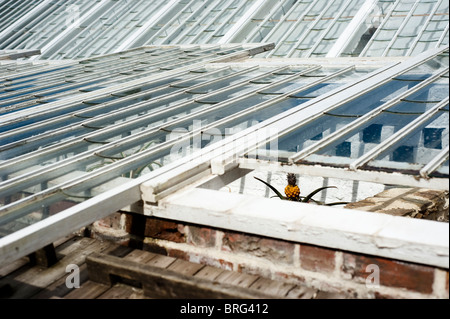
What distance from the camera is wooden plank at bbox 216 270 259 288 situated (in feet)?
8.40

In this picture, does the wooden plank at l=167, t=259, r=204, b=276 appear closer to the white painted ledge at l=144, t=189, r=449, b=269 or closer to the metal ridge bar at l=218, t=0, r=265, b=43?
the white painted ledge at l=144, t=189, r=449, b=269

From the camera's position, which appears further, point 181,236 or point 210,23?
point 210,23

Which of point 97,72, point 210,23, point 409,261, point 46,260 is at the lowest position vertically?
point 46,260

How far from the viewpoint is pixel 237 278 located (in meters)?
2.61

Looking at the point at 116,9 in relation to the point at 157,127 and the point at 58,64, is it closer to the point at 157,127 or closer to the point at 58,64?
the point at 58,64

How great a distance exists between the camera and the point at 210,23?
9.77m

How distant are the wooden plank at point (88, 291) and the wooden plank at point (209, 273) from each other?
1.41 ft

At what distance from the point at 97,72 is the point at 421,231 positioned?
17.7 ft

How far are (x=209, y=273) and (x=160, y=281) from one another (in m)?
0.29

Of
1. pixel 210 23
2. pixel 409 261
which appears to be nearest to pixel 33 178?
pixel 409 261

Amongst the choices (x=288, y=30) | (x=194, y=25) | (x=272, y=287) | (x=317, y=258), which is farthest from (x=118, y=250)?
(x=194, y=25)

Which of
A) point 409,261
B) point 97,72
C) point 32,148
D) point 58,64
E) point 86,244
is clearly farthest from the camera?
point 58,64

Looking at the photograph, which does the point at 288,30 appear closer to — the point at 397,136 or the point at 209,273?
the point at 397,136

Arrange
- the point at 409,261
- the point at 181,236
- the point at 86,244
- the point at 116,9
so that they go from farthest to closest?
the point at 116,9 < the point at 86,244 < the point at 181,236 < the point at 409,261
